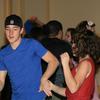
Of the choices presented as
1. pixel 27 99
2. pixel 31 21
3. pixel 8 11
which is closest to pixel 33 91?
pixel 27 99

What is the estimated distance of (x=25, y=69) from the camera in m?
2.82

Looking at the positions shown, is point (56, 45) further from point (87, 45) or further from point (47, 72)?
→ point (87, 45)

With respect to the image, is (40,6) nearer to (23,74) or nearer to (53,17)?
(53,17)

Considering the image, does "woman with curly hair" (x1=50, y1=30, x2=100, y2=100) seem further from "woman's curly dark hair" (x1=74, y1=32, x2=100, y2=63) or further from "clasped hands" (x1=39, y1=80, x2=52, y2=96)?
"clasped hands" (x1=39, y1=80, x2=52, y2=96)

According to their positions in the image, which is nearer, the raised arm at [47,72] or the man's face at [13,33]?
the raised arm at [47,72]

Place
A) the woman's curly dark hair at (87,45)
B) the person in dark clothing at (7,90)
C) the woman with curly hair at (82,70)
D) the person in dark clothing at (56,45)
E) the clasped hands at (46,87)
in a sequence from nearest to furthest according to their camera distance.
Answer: the woman with curly hair at (82,70)
the woman's curly dark hair at (87,45)
the clasped hands at (46,87)
the person in dark clothing at (56,45)
the person in dark clothing at (7,90)

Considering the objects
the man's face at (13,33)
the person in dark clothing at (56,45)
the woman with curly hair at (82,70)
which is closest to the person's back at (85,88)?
the woman with curly hair at (82,70)

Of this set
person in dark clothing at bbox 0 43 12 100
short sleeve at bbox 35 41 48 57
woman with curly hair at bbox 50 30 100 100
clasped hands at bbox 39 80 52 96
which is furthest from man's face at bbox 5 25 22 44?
person in dark clothing at bbox 0 43 12 100

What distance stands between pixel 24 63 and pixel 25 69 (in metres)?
0.05

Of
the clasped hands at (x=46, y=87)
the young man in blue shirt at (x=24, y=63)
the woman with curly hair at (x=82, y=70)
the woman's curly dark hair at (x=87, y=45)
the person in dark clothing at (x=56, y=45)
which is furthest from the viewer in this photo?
the person in dark clothing at (x=56, y=45)

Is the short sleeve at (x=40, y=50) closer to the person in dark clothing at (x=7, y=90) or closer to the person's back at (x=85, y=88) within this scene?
the person's back at (x=85, y=88)

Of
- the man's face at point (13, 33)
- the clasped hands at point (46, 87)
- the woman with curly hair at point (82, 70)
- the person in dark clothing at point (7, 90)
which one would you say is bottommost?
the person in dark clothing at point (7, 90)

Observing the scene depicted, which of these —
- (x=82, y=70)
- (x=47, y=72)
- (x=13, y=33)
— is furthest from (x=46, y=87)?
(x=13, y=33)

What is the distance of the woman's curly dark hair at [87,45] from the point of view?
8.36ft
